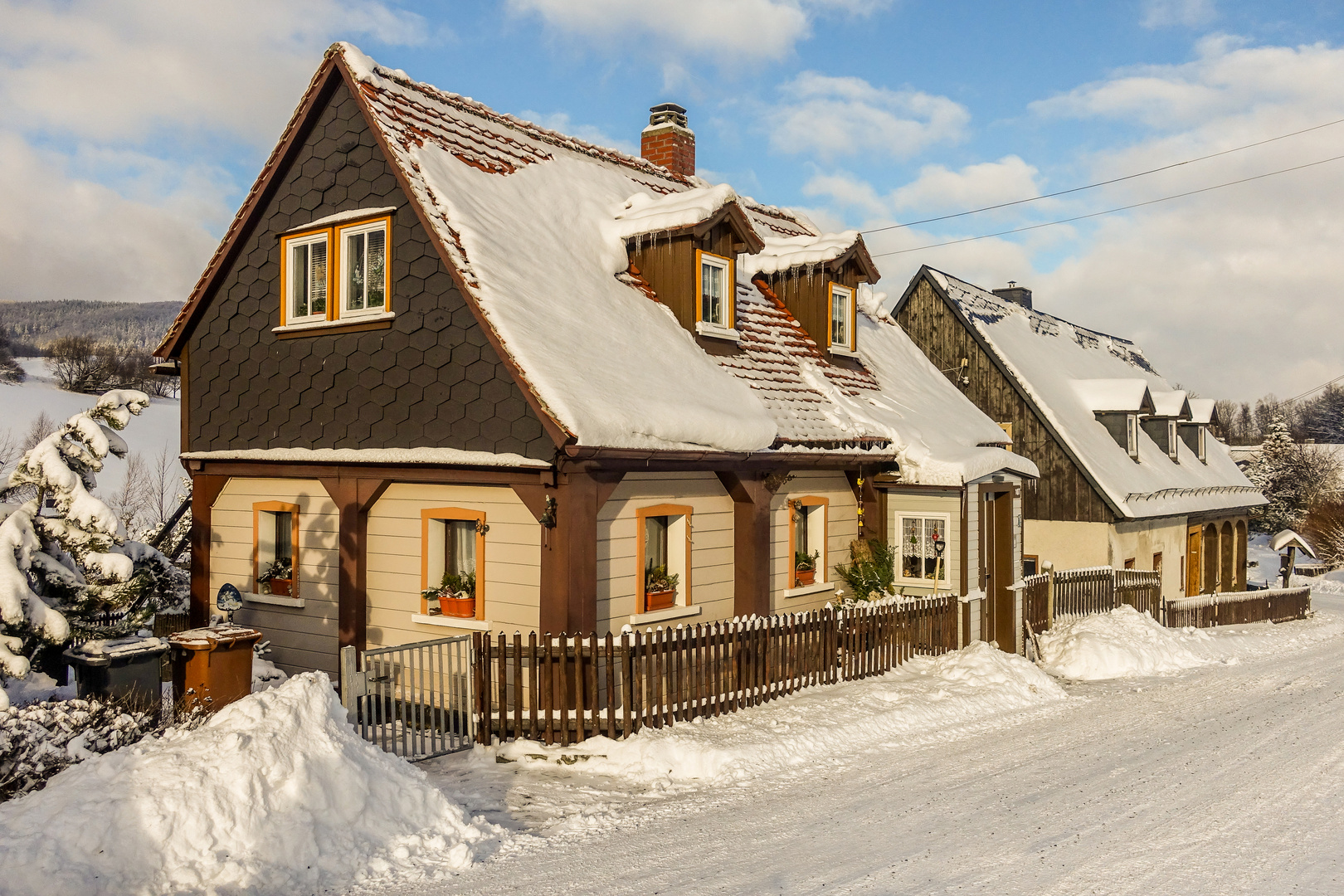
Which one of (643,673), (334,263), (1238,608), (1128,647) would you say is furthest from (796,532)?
(1238,608)

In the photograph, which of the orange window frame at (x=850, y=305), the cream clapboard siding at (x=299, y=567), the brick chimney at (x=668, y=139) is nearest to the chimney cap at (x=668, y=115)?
the brick chimney at (x=668, y=139)

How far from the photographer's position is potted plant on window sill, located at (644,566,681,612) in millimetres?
12477

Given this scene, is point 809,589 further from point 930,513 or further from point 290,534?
point 290,534

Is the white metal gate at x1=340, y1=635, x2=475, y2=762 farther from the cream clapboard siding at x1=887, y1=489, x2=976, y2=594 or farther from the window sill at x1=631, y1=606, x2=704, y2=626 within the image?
the cream clapboard siding at x1=887, y1=489, x2=976, y2=594

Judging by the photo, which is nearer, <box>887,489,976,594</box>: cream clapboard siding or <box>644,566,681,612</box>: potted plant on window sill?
<box>644,566,681,612</box>: potted plant on window sill

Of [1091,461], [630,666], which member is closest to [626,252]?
[630,666]

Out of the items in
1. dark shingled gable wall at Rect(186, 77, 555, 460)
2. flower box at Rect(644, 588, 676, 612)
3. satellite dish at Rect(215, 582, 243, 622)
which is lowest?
flower box at Rect(644, 588, 676, 612)

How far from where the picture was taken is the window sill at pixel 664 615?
12.2 meters

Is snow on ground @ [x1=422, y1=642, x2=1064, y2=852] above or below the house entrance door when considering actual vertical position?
below

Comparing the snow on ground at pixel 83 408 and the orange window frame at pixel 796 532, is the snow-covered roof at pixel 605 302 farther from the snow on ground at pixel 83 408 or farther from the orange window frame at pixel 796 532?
the snow on ground at pixel 83 408

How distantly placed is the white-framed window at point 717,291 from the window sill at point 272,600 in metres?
7.11

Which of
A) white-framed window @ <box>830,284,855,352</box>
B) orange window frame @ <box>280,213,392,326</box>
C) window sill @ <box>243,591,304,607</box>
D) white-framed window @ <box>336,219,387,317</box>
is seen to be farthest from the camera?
white-framed window @ <box>830,284,855,352</box>

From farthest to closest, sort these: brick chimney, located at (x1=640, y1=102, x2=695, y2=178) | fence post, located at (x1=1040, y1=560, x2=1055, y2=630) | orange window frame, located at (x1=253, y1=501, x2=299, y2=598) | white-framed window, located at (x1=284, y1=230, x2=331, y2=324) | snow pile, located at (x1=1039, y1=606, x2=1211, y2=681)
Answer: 1. brick chimney, located at (x1=640, y1=102, x2=695, y2=178)
2. fence post, located at (x1=1040, y1=560, x2=1055, y2=630)
3. snow pile, located at (x1=1039, y1=606, x2=1211, y2=681)
4. orange window frame, located at (x1=253, y1=501, x2=299, y2=598)
5. white-framed window, located at (x1=284, y1=230, x2=331, y2=324)

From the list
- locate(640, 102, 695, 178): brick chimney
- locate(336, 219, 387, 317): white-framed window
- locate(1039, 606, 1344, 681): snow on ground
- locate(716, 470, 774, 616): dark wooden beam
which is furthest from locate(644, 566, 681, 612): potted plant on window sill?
locate(640, 102, 695, 178): brick chimney
